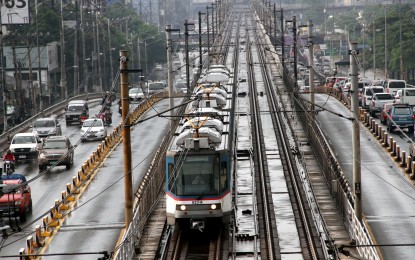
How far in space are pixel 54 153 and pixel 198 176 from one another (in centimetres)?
2295

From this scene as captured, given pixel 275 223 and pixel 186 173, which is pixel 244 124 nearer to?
pixel 275 223

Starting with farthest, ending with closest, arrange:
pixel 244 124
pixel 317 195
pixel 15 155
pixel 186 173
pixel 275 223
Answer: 1. pixel 244 124
2. pixel 15 155
3. pixel 317 195
4. pixel 275 223
5. pixel 186 173

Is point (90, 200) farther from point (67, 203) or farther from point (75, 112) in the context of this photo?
point (75, 112)

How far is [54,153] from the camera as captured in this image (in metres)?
53.2

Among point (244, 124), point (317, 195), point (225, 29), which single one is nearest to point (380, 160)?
point (317, 195)

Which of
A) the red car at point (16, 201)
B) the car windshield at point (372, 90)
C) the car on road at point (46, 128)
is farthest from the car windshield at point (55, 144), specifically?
the car windshield at point (372, 90)

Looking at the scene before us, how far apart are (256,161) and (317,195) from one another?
1083cm

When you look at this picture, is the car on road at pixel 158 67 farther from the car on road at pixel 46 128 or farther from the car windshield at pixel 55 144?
the car windshield at pixel 55 144

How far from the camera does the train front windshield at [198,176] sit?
3155cm

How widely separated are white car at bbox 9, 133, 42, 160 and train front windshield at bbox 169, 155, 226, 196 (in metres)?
26.9

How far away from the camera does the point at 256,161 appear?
5206 centimetres

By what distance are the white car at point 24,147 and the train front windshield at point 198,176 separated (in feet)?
88.3

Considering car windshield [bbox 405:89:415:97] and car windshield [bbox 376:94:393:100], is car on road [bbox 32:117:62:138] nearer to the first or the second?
car windshield [bbox 376:94:393:100]

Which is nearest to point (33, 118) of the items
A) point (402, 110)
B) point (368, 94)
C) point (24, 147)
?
point (24, 147)
